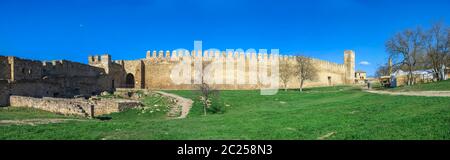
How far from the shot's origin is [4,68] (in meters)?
22.1

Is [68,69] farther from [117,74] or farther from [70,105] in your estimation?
[70,105]

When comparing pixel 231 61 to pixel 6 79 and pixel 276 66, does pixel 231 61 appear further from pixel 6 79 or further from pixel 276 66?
pixel 6 79

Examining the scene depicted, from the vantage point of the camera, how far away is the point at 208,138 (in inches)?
354

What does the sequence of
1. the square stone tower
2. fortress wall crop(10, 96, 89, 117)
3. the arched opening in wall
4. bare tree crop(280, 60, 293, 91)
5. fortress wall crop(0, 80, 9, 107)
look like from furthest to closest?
the square stone tower
the arched opening in wall
bare tree crop(280, 60, 293, 91)
fortress wall crop(0, 80, 9, 107)
fortress wall crop(10, 96, 89, 117)

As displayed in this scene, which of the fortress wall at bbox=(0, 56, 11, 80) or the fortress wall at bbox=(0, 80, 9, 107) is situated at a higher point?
the fortress wall at bbox=(0, 56, 11, 80)

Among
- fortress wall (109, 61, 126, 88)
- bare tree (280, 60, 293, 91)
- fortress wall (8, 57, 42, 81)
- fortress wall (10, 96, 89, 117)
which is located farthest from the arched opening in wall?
fortress wall (10, 96, 89, 117)

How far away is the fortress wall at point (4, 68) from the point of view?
862 inches

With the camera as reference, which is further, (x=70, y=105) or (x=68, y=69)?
(x=68, y=69)

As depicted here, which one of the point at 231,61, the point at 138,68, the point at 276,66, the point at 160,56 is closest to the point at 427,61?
the point at 276,66

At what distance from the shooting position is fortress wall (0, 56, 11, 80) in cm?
2190

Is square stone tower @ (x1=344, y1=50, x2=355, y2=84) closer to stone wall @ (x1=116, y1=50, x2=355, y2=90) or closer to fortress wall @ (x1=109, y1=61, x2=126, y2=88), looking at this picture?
stone wall @ (x1=116, y1=50, x2=355, y2=90)

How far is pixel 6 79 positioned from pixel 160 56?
67.7ft

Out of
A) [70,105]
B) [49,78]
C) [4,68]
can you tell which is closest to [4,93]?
[4,68]
